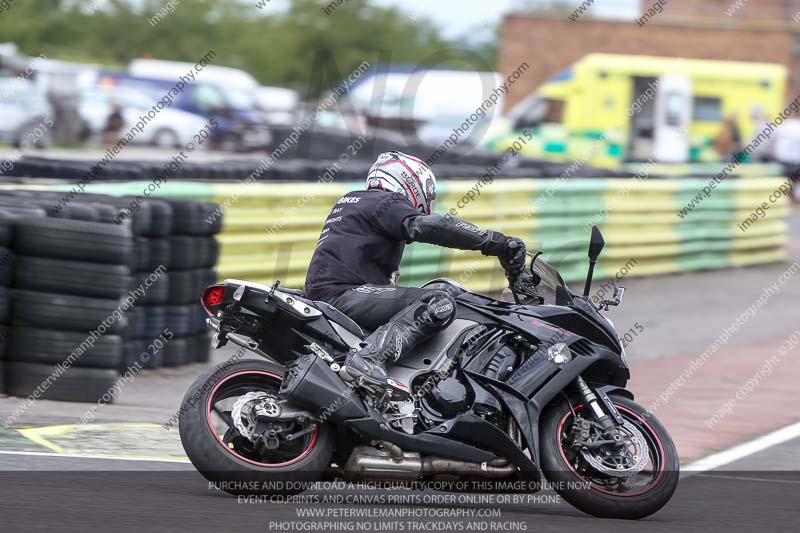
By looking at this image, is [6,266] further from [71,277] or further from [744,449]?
[744,449]

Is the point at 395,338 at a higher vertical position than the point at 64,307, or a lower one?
higher

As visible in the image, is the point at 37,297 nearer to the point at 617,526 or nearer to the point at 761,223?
the point at 617,526

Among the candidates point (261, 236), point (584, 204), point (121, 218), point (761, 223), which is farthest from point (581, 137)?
point (121, 218)

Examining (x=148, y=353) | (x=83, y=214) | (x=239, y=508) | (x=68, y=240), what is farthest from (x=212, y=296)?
(x=148, y=353)

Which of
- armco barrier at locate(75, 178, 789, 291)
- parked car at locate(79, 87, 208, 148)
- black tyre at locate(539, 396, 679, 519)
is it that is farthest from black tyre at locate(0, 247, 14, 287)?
parked car at locate(79, 87, 208, 148)

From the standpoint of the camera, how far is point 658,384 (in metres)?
10.8

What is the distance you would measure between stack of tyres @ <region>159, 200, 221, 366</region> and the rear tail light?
3.96 metres

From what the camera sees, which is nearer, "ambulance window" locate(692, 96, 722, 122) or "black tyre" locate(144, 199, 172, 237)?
"black tyre" locate(144, 199, 172, 237)

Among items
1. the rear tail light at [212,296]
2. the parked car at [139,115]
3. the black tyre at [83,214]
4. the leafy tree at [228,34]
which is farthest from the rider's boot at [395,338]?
the leafy tree at [228,34]

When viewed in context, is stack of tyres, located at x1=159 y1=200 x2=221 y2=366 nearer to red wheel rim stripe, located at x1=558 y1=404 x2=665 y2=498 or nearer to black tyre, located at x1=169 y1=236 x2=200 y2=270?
black tyre, located at x1=169 y1=236 x2=200 y2=270

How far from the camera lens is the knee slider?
619 cm

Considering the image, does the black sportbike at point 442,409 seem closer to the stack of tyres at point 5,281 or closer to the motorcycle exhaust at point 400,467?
the motorcycle exhaust at point 400,467

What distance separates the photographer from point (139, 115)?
1374 inches

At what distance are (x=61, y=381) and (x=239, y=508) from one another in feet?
10.00
